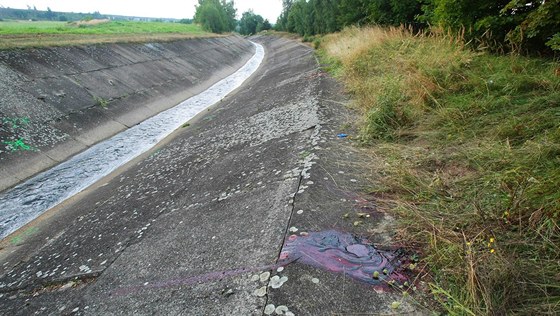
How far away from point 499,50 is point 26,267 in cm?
851

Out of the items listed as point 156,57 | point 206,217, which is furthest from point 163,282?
point 156,57

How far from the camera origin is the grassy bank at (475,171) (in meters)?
1.84

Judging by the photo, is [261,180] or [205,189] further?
[205,189]

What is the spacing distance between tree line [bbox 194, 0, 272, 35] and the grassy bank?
47.4 metres

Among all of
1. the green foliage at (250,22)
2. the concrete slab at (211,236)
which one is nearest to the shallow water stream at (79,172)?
the concrete slab at (211,236)

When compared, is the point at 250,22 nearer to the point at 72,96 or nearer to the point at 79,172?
the point at 72,96

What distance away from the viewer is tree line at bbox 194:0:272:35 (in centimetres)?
4806

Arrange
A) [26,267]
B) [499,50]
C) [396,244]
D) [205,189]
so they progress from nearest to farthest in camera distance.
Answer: [396,244] → [26,267] → [205,189] → [499,50]

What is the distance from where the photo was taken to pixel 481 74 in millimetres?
4926

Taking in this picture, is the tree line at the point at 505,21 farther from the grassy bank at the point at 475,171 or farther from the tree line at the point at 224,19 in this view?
the tree line at the point at 224,19

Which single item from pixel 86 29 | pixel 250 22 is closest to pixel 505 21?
pixel 86 29

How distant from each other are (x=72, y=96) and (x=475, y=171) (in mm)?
10620

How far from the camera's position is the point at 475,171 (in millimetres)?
2994

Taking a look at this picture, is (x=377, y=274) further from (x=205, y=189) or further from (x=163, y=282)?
(x=205, y=189)
